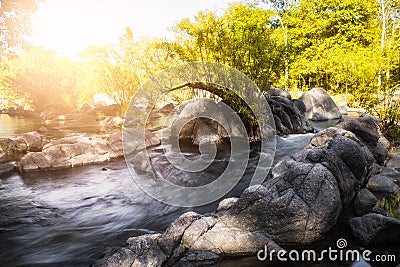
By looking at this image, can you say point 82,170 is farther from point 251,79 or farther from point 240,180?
point 251,79

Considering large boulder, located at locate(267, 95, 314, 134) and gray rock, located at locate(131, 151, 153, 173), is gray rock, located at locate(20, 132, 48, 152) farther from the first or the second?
large boulder, located at locate(267, 95, 314, 134)

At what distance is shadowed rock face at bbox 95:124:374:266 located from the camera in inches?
205

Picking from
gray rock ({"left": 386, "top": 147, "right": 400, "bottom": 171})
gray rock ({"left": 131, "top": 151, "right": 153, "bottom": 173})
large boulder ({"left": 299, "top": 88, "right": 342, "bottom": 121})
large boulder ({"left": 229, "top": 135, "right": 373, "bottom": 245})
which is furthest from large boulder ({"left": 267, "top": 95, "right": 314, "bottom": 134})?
large boulder ({"left": 229, "top": 135, "right": 373, "bottom": 245})

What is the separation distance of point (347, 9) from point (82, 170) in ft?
108

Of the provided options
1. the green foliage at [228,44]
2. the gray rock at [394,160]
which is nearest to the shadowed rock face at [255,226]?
the gray rock at [394,160]

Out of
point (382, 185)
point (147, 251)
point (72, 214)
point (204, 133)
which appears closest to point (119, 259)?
point (147, 251)

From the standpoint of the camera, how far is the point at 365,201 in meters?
7.30

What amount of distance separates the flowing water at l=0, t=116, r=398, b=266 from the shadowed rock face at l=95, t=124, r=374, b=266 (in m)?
0.68

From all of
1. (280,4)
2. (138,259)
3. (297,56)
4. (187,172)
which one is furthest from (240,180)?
(280,4)

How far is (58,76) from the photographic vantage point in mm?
46219

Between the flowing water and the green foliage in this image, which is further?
the green foliage

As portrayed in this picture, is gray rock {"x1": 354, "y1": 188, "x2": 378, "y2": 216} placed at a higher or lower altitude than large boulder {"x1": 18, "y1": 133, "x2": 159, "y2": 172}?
lower

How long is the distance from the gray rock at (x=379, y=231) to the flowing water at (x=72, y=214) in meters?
2.65

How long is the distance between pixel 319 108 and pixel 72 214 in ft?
73.5
